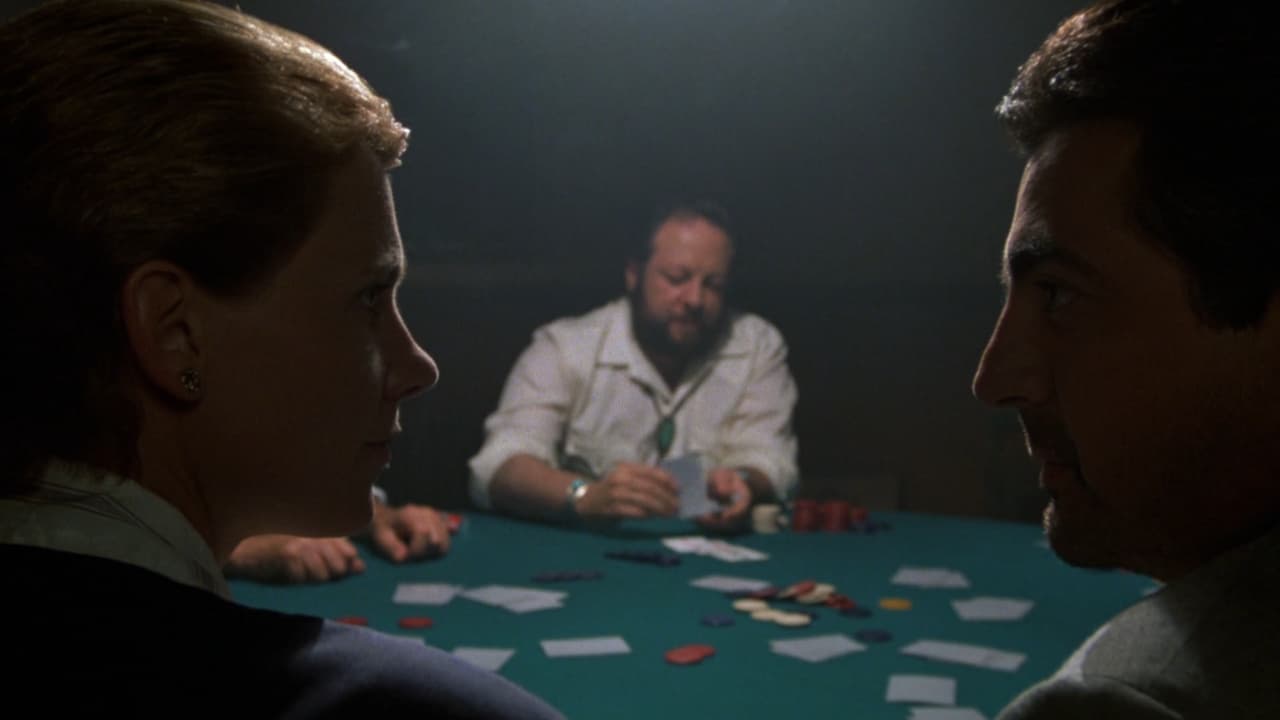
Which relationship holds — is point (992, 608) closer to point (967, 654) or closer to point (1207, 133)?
point (967, 654)

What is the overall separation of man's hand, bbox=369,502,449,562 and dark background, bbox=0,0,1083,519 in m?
2.34

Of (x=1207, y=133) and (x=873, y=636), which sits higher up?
(x=1207, y=133)

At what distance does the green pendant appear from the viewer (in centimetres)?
493

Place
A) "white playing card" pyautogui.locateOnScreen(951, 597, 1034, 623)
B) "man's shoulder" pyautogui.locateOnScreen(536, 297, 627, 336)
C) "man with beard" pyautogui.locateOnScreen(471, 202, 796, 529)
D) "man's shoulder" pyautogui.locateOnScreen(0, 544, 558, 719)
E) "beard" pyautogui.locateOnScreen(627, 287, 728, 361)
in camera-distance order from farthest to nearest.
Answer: "beard" pyautogui.locateOnScreen(627, 287, 728, 361)
"man's shoulder" pyautogui.locateOnScreen(536, 297, 627, 336)
"man with beard" pyautogui.locateOnScreen(471, 202, 796, 529)
"white playing card" pyautogui.locateOnScreen(951, 597, 1034, 623)
"man's shoulder" pyautogui.locateOnScreen(0, 544, 558, 719)

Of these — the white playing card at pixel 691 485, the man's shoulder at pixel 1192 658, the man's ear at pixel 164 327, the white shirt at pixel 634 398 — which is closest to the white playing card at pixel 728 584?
the white playing card at pixel 691 485

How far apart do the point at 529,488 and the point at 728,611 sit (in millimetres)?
1388

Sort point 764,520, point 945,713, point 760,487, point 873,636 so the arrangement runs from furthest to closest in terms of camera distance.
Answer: point 760,487, point 764,520, point 873,636, point 945,713

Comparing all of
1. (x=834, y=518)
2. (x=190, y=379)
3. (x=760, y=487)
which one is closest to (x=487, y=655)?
(x=190, y=379)

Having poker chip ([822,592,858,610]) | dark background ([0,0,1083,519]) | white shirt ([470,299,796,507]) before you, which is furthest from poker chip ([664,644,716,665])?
dark background ([0,0,1083,519])

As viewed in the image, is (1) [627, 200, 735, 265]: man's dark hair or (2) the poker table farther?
(1) [627, 200, 735, 265]: man's dark hair

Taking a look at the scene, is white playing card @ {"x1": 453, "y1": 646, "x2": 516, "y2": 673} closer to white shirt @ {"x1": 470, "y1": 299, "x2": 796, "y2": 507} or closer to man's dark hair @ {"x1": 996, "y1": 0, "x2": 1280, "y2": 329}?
man's dark hair @ {"x1": 996, "y1": 0, "x2": 1280, "y2": 329}

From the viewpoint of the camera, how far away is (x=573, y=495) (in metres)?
3.86

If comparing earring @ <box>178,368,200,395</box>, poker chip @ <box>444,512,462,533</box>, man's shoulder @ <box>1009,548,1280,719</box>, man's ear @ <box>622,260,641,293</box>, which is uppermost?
earring @ <box>178,368,200,395</box>

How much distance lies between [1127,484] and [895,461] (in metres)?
5.40
